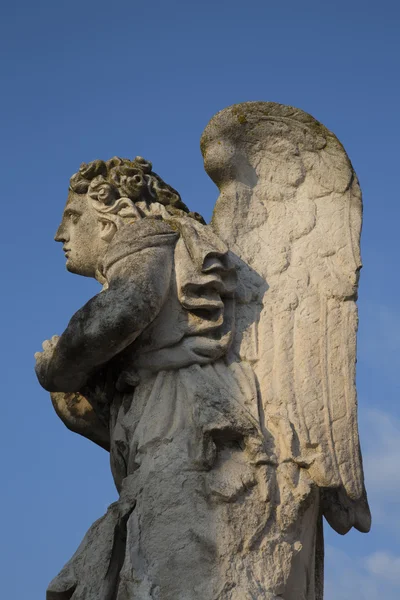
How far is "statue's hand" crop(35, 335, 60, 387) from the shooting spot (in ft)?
21.4

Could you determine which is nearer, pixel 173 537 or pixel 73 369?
pixel 173 537

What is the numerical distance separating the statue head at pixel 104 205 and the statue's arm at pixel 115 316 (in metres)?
0.41

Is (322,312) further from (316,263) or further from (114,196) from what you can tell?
(114,196)

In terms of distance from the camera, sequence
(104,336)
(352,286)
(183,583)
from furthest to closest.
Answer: (352,286) → (104,336) → (183,583)

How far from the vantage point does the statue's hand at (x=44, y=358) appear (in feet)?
21.4

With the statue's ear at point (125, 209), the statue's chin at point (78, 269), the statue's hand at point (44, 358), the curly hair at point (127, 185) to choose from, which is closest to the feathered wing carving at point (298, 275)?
the curly hair at point (127, 185)

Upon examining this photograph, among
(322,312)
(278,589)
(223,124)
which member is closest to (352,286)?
(322,312)

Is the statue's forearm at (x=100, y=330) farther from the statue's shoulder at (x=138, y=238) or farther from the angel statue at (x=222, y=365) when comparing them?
the statue's shoulder at (x=138, y=238)

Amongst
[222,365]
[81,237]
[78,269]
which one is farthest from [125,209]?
[222,365]

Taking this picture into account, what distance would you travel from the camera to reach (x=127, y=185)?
22.5 ft

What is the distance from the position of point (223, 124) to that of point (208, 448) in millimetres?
1894

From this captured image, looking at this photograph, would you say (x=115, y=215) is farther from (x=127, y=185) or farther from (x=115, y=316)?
(x=115, y=316)

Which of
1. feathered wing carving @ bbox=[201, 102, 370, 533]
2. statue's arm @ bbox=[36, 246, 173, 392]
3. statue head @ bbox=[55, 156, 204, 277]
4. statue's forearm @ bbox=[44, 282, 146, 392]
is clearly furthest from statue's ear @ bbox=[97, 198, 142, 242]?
statue's forearm @ bbox=[44, 282, 146, 392]

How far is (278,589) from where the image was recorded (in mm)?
5910
